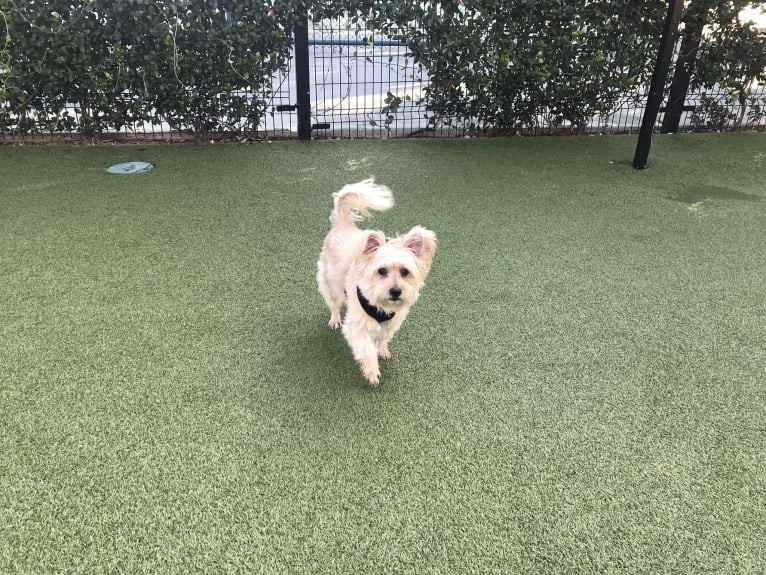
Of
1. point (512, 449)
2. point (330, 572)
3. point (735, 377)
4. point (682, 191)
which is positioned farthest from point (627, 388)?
point (682, 191)

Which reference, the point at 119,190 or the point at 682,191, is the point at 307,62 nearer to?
the point at 119,190

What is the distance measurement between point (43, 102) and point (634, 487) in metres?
6.00

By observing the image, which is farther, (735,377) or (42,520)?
(735,377)

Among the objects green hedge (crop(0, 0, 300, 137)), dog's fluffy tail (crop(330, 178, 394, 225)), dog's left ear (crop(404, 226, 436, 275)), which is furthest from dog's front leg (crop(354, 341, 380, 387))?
green hedge (crop(0, 0, 300, 137))

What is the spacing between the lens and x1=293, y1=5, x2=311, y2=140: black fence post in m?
5.25

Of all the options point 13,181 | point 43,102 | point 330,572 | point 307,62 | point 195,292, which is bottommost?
point 330,572

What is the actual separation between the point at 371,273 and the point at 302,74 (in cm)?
419

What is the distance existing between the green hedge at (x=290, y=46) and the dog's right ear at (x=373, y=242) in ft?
12.9

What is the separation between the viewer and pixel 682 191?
4586 millimetres

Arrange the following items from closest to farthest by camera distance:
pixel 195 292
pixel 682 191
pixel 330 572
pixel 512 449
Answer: pixel 330 572 → pixel 512 449 → pixel 195 292 → pixel 682 191

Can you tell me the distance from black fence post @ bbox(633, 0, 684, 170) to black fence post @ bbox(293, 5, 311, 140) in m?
3.33

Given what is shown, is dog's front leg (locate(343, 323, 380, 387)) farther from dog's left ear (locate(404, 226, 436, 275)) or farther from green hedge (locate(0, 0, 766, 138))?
green hedge (locate(0, 0, 766, 138))

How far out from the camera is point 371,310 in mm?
2154

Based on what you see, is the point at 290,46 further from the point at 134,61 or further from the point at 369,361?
A: the point at 369,361
